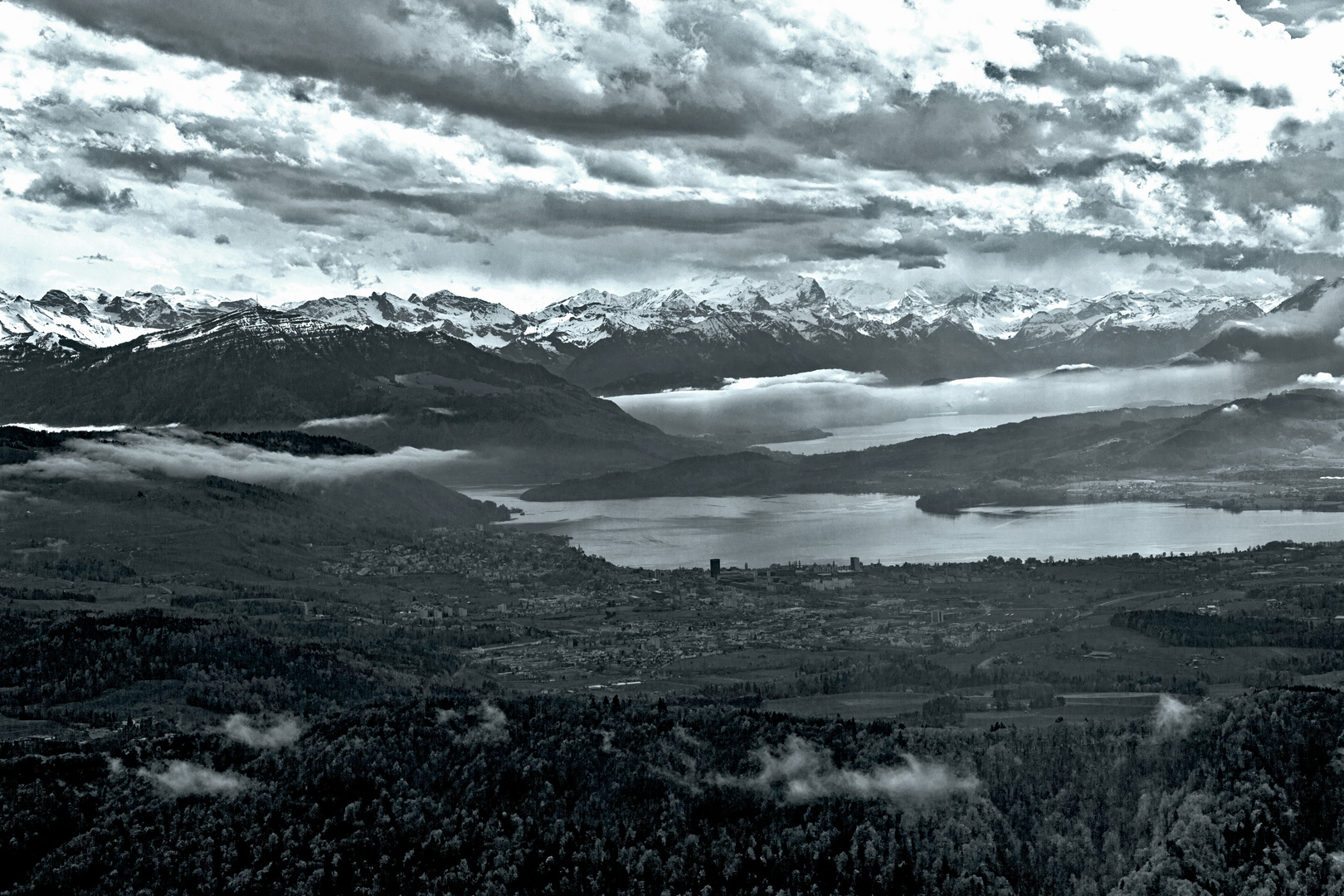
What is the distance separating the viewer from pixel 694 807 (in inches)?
4311

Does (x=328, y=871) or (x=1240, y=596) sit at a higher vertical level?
(x=1240, y=596)

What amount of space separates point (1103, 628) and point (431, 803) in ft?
291

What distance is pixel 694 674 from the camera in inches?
6176

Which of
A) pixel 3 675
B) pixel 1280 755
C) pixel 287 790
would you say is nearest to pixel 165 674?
pixel 3 675

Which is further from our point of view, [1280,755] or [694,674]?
[694,674]

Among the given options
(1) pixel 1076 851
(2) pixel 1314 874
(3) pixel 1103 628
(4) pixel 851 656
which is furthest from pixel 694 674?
(2) pixel 1314 874

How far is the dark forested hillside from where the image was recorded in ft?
334

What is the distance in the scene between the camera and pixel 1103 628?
173 metres

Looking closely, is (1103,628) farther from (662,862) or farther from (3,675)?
(3,675)

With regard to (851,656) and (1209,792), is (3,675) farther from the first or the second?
(1209,792)

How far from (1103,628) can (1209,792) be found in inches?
2693

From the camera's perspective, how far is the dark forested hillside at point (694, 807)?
10175 cm

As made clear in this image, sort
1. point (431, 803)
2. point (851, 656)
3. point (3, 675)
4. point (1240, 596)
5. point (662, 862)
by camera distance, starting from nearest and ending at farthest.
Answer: point (662, 862), point (431, 803), point (3, 675), point (851, 656), point (1240, 596)

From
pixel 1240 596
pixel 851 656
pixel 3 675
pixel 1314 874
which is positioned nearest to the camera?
pixel 1314 874
